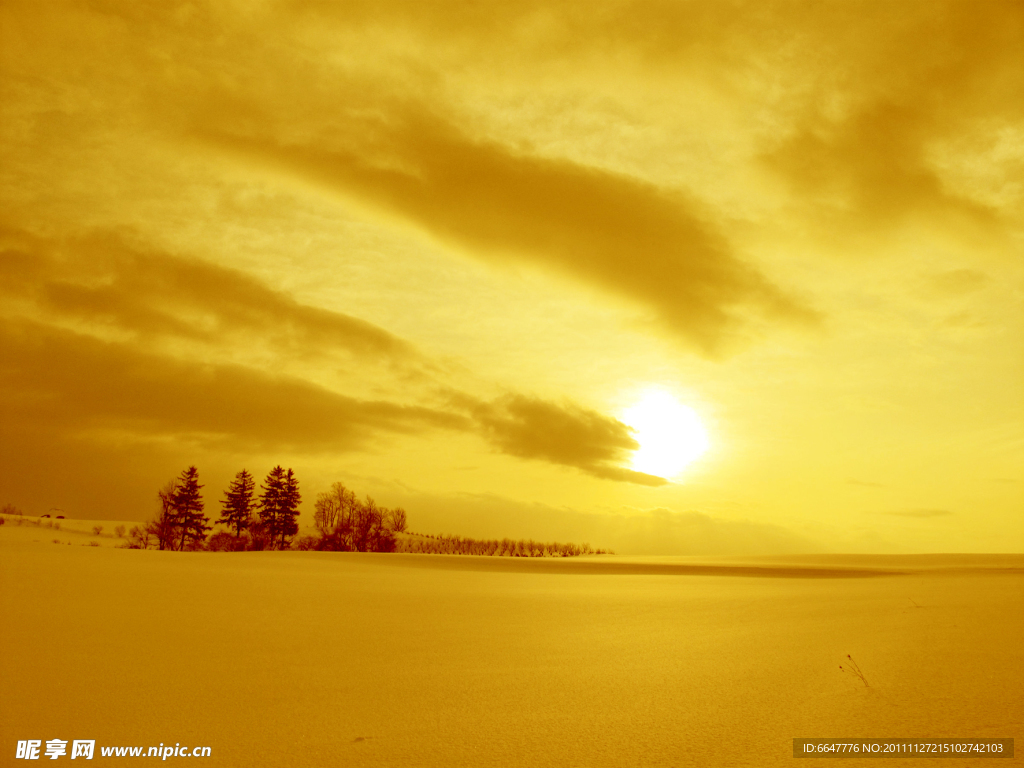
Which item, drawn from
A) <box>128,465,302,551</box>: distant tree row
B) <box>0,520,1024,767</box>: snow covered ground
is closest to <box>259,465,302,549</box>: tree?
<box>128,465,302,551</box>: distant tree row

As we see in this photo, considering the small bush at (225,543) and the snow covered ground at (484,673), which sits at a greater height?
the snow covered ground at (484,673)

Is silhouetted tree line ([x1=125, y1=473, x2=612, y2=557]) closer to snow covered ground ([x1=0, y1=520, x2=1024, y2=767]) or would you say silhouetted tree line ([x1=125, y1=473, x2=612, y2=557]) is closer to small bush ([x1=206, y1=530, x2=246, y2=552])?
small bush ([x1=206, y1=530, x2=246, y2=552])

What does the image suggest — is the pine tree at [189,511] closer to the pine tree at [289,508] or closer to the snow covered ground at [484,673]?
the pine tree at [289,508]

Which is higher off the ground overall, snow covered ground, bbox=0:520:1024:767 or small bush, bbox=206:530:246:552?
snow covered ground, bbox=0:520:1024:767

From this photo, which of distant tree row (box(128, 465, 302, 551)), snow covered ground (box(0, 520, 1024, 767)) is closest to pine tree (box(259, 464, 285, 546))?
distant tree row (box(128, 465, 302, 551))

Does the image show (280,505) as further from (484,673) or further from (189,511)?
(484,673)

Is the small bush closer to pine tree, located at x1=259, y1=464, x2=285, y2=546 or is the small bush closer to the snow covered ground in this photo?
pine tree, located at x1=259, y1=464, x2=285, y2=546

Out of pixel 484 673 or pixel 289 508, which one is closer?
pixel 484 673

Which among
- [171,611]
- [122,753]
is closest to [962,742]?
[122,753]

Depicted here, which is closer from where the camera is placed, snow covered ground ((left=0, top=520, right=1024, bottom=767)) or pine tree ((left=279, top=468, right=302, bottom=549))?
snow covered ground ((left=0, top=520, right=1024, bottom=767))

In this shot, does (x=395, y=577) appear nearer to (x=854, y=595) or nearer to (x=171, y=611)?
(x=171, y=611)

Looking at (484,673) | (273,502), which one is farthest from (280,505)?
(484,673)

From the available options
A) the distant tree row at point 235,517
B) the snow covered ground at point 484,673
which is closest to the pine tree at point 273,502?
the distant tree row at point 235,517

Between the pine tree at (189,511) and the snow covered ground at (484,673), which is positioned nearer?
the snow covered ground at (484,673)
